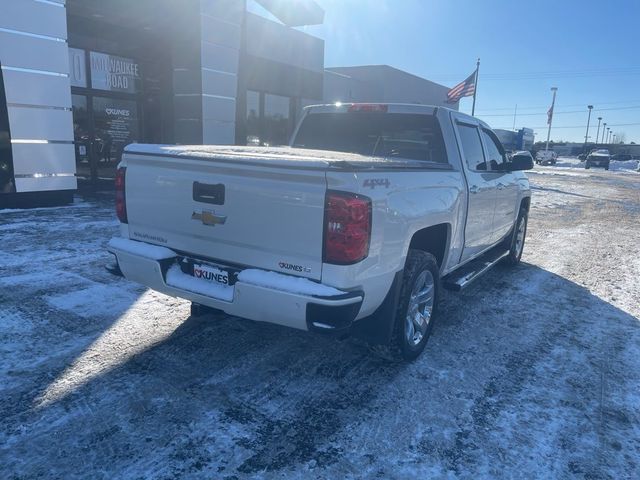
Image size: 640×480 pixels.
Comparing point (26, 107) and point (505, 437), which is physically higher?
point (26, 107)

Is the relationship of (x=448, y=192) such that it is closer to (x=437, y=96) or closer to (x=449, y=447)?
(x=449, y=447)

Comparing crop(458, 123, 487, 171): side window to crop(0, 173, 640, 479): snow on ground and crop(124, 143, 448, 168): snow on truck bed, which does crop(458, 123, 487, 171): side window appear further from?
crop(0, 173, 640, 479): snow on ground

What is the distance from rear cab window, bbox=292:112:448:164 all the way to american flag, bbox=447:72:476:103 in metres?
22.4

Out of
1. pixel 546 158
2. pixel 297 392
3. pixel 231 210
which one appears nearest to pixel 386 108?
pixel 231 210

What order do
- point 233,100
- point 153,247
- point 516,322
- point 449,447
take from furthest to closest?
point 233,100 → point 516,322 → point 153,247 → point 449,447

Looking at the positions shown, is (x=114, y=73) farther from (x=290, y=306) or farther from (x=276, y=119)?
(x=290, y=306)

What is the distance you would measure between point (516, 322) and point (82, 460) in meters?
4.00

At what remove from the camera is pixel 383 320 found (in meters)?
3.47

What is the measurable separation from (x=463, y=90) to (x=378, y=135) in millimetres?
23234

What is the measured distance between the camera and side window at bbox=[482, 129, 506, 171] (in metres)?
5.65

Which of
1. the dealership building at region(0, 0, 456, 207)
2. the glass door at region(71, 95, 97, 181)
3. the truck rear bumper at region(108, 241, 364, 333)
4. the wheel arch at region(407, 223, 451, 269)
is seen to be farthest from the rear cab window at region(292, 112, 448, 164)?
the glass door at region(71, 95, 97, 181)

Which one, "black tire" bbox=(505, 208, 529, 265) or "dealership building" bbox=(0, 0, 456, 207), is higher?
"dealership building" bbox=(0, 0, 456, 207)

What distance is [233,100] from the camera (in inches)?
586

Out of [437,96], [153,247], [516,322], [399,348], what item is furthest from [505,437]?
[437,96]
